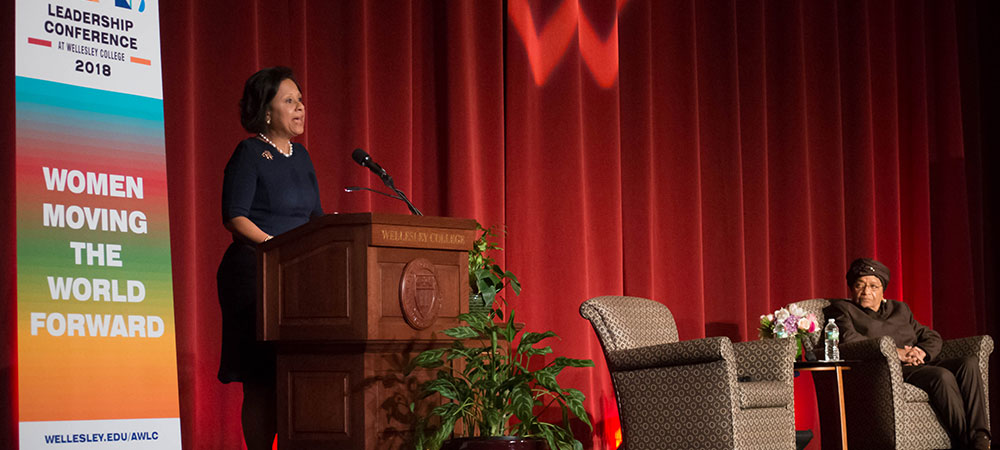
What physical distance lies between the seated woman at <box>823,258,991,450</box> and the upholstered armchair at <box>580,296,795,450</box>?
89cm

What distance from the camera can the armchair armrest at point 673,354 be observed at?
3.91m

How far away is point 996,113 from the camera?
22.5 feet

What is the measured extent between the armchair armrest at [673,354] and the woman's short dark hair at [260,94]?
1.68 metres

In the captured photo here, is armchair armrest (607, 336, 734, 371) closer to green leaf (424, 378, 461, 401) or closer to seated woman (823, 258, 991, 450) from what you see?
green leaf (424, 378, 461, 401)

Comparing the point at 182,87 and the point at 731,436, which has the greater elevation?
the point at 182,87

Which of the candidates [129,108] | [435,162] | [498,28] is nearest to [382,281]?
[129,108]

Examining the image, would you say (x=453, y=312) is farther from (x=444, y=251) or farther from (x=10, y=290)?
(x=10, y=290)

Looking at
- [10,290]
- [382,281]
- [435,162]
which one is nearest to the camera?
[382,281]

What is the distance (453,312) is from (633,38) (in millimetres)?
2812

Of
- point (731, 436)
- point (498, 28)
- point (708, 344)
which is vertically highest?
point (498, 28)

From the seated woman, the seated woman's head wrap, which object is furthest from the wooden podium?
the seated woman's head wrap

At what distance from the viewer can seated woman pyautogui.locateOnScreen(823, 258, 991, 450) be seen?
4.81m

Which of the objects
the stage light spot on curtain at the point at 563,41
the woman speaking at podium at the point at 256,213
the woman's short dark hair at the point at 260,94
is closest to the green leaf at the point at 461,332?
the woman speaking at podium at the point at 256,213

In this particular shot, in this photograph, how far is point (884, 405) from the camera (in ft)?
15.4
